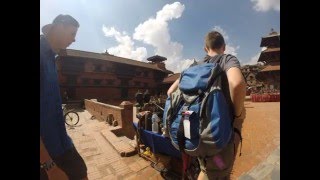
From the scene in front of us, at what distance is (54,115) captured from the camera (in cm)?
142

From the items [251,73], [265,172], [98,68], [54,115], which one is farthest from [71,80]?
[251,73]

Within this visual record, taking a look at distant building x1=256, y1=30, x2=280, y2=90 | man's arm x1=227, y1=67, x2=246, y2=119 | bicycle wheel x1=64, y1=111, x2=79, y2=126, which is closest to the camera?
man's arm x1=227, y1=67, x2=246, y2=119

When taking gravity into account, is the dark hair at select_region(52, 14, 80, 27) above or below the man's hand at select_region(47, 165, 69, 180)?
above

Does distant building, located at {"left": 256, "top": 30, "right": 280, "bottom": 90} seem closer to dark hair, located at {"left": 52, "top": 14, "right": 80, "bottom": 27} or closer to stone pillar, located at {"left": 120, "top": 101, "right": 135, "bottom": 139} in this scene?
stone pillar, located at {"left": 120, "top": 101, "right": 135, "bottom": 139}

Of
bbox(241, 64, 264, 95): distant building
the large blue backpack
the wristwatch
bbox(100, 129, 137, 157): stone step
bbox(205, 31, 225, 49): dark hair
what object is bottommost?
bbox(100, 129, 137, 157): stone step

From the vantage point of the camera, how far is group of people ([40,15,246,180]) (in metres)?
1.35

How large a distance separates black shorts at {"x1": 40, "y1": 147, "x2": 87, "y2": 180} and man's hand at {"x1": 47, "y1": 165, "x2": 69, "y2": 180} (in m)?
0.02

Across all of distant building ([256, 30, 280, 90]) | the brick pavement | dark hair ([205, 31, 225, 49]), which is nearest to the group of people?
dark hair ([205, 31, 225, 49])

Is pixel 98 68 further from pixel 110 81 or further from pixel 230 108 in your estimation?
pixel 230 108

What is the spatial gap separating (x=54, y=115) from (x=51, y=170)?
0.40 metres

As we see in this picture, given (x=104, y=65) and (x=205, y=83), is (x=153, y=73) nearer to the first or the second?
(x=104, y=65)

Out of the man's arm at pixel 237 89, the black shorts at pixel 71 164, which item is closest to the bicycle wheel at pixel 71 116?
the black shorts at pixel 71 164

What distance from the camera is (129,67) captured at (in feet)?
114
